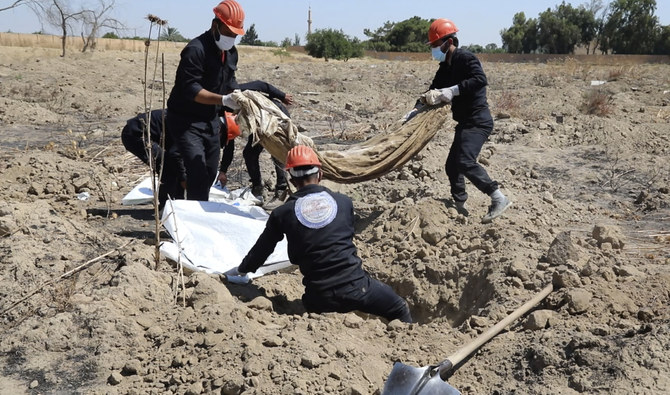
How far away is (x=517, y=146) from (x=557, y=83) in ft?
32.7

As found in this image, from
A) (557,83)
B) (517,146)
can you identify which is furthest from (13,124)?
(557,83)

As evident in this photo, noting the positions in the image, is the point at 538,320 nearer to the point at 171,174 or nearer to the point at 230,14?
the point at 230,14

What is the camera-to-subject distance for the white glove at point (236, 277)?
4305 mm

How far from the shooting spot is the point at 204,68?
4.98 metres

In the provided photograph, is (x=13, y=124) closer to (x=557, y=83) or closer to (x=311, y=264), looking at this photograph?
(x=311, y=264)

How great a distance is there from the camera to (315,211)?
381cm

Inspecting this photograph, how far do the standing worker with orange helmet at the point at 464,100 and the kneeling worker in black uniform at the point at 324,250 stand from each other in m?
1.74

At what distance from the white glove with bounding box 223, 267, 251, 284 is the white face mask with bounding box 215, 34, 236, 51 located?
1717mm

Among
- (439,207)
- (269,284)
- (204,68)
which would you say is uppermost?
(204,68)

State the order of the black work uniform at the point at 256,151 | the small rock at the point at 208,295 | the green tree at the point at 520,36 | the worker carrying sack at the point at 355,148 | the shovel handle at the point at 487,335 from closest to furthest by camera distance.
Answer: the shovel handle at the point at 487,335 < the small rock at the point at 208,295 < the worker carrying sack at the point at 355,148 < the black work uniform at the point at 256,151 < the green tree at the point at 520,36

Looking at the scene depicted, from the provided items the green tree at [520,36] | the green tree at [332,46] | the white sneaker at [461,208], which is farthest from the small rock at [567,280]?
the green tree at [520,36]

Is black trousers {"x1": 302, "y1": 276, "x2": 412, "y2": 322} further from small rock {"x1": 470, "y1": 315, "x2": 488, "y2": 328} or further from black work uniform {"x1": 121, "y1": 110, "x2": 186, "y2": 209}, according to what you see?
black work uniform {"x1": 121, "y1": 110, "x2": 186, "y2": 209}

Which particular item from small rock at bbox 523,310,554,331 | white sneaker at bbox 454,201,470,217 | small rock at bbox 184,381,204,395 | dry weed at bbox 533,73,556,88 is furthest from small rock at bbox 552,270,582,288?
dry weed at bbox 533,73,556,88

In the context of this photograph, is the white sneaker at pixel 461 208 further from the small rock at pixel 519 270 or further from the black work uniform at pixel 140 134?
the black work uniform at pixel 140 134
